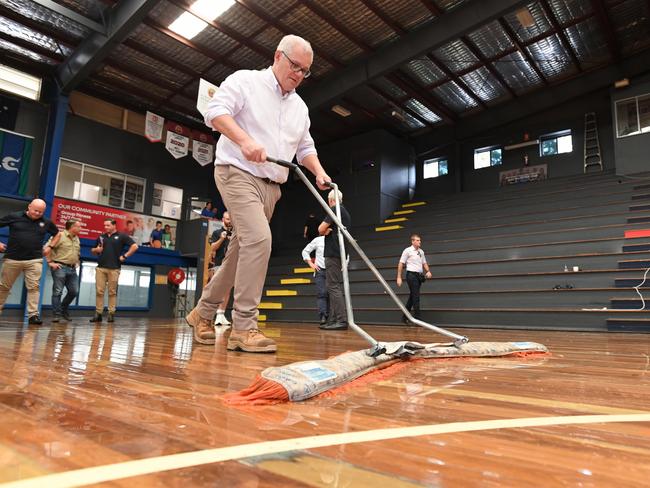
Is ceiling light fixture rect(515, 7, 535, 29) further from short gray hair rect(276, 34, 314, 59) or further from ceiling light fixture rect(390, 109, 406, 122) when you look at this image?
short gray hair rect(276, 34, 314, 59)

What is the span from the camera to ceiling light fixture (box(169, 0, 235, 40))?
669 centimetres

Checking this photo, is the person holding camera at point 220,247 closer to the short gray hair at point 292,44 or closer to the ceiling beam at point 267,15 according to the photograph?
the short gray hair at point 292,44

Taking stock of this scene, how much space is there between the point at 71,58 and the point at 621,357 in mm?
9471

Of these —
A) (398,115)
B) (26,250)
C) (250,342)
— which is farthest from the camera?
(398,115)

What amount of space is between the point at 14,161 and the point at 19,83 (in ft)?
5.18

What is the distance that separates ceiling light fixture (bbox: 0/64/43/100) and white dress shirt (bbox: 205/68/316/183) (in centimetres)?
907

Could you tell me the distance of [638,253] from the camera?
4898 mm

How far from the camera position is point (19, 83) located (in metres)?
8.40

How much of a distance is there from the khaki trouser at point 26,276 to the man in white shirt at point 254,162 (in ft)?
10.3

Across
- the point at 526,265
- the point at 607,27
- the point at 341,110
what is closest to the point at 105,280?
the point at 526,265

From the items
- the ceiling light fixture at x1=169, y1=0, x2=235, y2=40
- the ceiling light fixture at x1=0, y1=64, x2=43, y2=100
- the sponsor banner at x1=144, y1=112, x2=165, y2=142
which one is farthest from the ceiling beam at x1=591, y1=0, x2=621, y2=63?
the ceiling light fixture at x1=0, y1=64, x2=43, y2=100

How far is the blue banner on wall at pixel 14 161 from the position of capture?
824 cm

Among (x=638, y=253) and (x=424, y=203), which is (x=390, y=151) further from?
(x=638, y=253)

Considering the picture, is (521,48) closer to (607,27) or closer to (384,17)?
(607,27)
